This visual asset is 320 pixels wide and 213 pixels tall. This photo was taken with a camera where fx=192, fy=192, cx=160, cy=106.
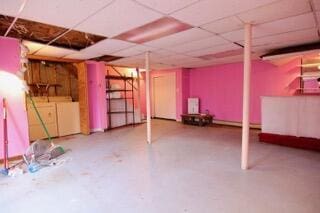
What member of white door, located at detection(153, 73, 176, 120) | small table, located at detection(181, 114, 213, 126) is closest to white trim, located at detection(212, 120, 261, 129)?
small table, located at detection(181, 114, 213, 126)

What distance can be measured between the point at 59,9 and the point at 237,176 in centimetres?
320

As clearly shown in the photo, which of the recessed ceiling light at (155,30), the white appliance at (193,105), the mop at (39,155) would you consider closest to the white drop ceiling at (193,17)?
the recessed ceiling light at (155,30)

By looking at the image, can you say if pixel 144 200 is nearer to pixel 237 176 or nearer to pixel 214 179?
pixel 214 179

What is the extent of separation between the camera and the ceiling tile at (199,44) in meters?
3.73

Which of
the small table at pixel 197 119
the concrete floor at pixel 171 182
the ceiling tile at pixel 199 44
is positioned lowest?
the concrete floor at pixel 171 182

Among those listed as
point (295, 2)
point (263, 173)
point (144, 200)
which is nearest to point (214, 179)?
point (263, 173)

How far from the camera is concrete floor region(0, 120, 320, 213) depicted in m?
2.07

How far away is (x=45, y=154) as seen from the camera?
11.8ft

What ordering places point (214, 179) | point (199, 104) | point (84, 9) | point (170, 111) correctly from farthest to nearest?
point (170, 111) → point (199, 104) → point (214, 179) → point (84, 9)

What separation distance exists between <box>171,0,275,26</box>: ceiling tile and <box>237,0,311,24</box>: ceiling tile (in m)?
0.15

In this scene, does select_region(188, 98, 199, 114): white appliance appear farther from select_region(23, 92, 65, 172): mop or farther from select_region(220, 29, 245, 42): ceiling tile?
select_region(23, 92, 65, 172): mop

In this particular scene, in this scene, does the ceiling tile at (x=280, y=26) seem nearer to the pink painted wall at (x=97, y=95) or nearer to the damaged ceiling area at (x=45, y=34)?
the damaged ceiling area at (x=45, y=34)

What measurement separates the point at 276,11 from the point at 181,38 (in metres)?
1.57

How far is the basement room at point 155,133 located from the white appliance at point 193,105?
1795 millimetres
